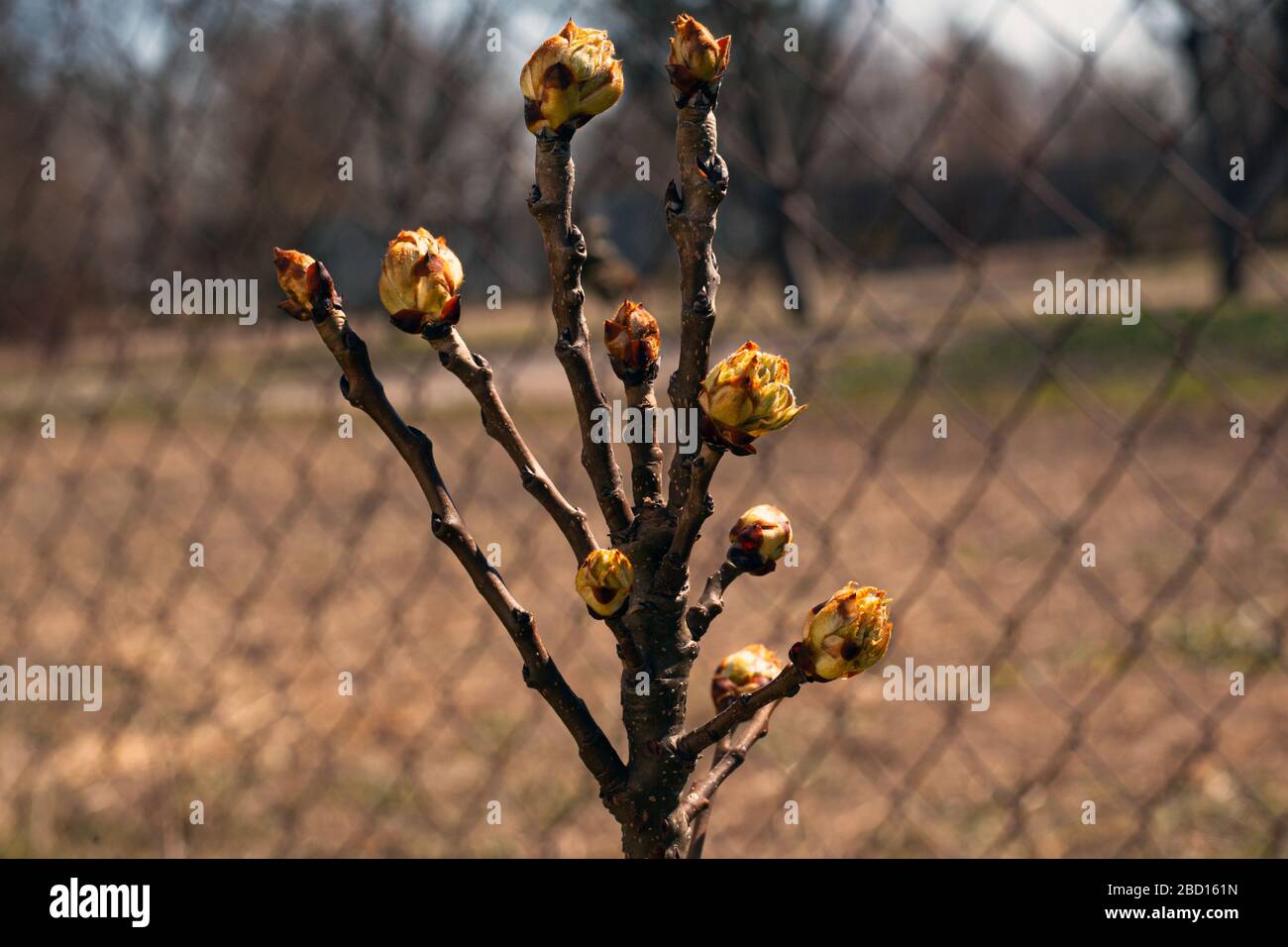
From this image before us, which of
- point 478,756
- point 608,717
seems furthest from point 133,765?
point 608,717

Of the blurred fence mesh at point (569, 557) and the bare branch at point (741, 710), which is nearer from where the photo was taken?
the bare branch at point (741, 710)

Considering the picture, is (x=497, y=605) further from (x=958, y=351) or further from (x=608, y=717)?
(x=958, y=351)

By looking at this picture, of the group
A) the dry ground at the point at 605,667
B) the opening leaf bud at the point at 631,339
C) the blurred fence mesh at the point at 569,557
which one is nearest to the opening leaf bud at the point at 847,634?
the opening leaf bud at the point at 631,339

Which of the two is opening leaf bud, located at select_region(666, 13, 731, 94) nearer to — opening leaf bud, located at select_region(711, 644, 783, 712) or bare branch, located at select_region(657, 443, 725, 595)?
bare branch, located at select_region(657, 443, 725, 595)

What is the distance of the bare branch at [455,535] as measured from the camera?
0.42 m

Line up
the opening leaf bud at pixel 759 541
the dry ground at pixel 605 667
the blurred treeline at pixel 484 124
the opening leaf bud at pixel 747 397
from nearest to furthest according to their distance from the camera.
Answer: the opening leaf bud at pixel 747 397
the opening leaf bud at pixel 759 541
the blurred treeline at pixel 484 124
the dry ground at pixel 605 667

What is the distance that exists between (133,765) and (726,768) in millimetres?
2024

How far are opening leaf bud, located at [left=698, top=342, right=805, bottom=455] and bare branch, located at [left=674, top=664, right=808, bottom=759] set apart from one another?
0.10 m

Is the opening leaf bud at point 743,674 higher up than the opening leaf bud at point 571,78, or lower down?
lower down

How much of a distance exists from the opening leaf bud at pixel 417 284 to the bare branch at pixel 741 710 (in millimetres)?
177

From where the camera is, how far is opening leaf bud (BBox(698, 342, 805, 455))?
0.37 m

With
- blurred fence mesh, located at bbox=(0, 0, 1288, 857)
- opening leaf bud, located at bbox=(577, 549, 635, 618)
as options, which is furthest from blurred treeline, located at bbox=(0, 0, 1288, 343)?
opening leaf bud, located at bbox=(577, 549, 635, 618)

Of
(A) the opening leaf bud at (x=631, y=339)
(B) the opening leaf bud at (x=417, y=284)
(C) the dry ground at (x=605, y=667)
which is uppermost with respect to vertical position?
(B) the opening leaf bud at (x=417, y=284)

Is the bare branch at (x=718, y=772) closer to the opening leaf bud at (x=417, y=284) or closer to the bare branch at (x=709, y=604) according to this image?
the bare branch at (x=709, y=604)
